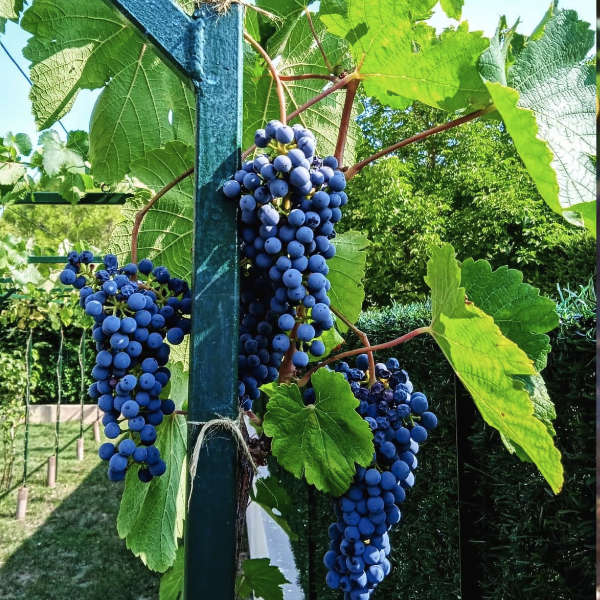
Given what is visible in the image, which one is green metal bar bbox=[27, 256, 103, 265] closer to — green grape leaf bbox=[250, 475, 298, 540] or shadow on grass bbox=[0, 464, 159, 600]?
shadow on grass bbox=[0, 464, 159, 600]

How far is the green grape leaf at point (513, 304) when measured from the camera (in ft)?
3.50

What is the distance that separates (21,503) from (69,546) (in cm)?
→ 107

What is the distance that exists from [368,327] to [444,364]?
0.71 metres

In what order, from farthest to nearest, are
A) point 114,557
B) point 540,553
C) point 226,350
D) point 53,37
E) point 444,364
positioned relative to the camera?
point 114,557 → point 444,364 → point 540,553 → point 53,37 → point 226,350

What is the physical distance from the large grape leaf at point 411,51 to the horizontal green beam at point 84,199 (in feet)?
10.4

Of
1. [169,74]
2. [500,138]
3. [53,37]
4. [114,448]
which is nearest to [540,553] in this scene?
[114,448]

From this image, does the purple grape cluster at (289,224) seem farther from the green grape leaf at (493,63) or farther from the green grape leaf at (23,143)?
the green grape leaf at (23,143)

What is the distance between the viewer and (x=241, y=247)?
33.7 inches

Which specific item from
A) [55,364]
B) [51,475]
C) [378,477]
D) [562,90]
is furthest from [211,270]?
[55,364]

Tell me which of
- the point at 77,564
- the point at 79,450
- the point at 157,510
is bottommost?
the point at 77,564

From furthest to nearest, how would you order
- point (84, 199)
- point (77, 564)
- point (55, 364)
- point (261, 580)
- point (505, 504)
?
point (55, 364) < point (77, 564) < point (84, 199) < point (505, 504) < point (261, 580)

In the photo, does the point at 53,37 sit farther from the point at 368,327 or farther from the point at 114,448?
the point at 368,327

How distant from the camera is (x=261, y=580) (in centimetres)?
130

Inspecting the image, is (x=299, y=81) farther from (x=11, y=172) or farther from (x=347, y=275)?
(x=11, y=172)
